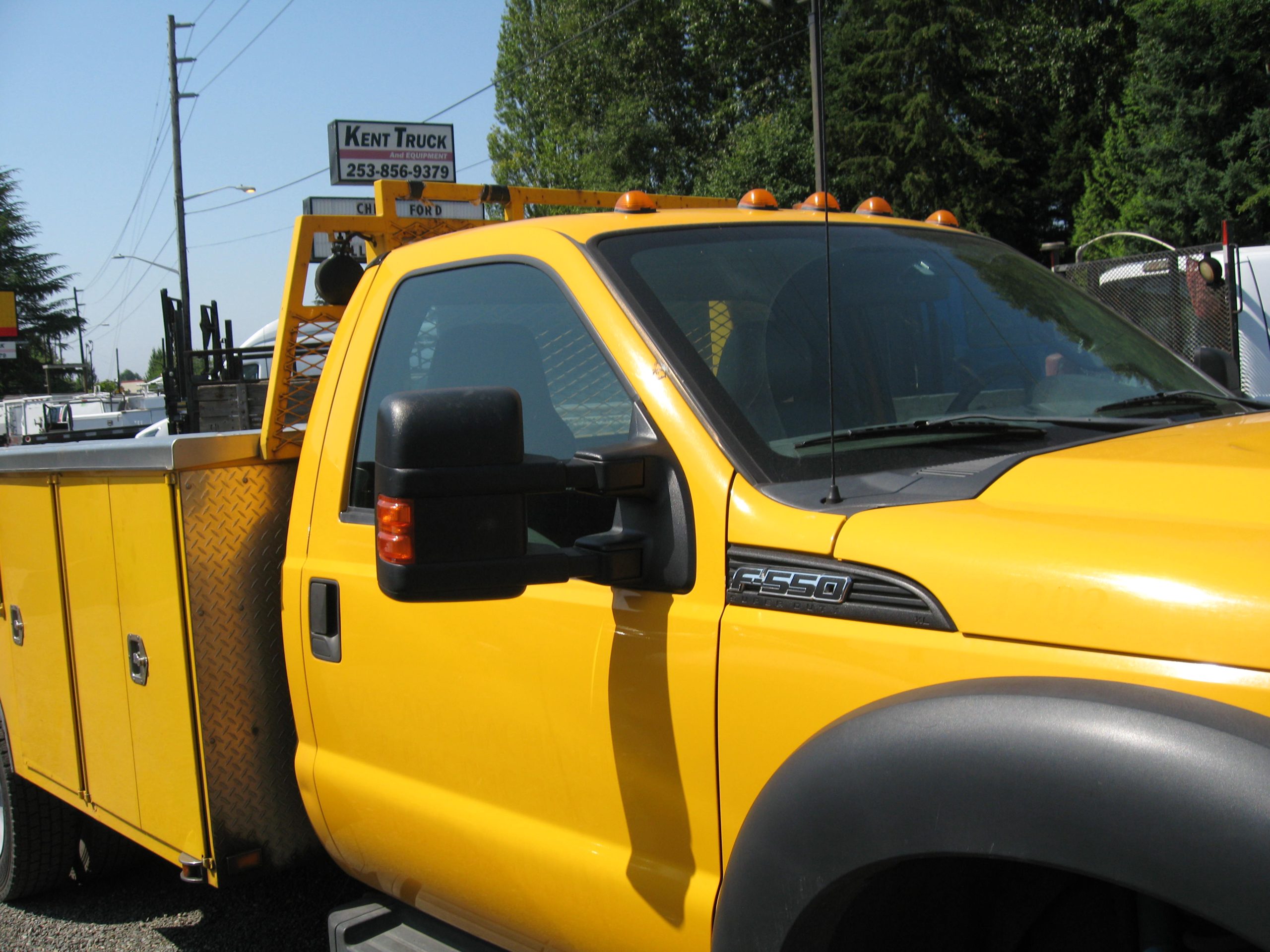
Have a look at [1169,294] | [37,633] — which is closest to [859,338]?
[37,633]

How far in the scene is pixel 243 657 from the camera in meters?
2.85

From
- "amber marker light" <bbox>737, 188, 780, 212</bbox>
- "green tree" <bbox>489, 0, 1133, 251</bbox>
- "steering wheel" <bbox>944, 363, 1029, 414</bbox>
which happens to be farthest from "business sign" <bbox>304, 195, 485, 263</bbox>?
"green tree" <bbox>489, 0, 1133, 251</bbox>

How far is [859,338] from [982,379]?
0.26 m

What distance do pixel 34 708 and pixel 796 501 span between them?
2.95 meters

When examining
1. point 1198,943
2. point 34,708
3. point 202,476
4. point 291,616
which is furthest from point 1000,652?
point 34,708

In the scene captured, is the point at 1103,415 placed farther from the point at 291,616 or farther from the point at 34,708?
the point at 34,708

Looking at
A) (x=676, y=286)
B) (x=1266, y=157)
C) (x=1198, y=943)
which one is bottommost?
(x=1198, y=943)

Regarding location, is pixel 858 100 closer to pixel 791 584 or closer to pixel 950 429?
pixel 950 429

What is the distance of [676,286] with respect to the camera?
2176mm

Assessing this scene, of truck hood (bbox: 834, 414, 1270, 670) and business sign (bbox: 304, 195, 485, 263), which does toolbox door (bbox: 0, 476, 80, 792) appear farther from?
truck hood (bbox: 834, 414, 1270, 670)

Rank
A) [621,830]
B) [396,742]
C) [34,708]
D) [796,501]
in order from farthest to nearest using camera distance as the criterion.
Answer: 1. [34,708]
2. [396,742]
3. [621,830]
4. [796,501]

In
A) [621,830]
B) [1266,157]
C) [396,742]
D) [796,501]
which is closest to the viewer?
[796,501]

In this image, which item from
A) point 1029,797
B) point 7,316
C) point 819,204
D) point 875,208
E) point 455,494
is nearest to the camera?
point 1029,797

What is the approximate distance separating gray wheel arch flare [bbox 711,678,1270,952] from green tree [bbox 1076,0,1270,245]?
2840cm
